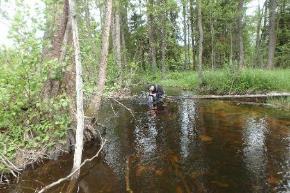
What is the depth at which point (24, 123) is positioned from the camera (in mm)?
8812

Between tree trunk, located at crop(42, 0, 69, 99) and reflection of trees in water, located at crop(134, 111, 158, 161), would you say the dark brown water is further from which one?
tree trunk, located at crop(42, 0, 69, 99)

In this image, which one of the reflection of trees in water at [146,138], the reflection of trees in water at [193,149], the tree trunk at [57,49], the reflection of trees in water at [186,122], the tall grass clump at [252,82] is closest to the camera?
the reflection of trees in water at [193,149]

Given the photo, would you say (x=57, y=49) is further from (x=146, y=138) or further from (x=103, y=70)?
(x=146, y=138)

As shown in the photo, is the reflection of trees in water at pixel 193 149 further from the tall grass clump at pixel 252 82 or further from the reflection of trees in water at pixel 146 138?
the tall grass clump at pixel 252 82

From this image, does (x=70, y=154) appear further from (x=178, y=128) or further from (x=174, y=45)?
(x=174, y=45)

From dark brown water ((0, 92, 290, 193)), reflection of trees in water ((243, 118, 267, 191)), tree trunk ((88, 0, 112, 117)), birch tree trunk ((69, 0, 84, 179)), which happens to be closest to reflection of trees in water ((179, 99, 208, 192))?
dark brown water ((0, 92, 290, 193))

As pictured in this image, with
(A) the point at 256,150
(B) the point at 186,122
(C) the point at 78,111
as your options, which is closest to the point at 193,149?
(A) the point at 256,150

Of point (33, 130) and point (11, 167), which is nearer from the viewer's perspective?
point (11, 167)

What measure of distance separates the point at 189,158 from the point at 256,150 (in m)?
1.93

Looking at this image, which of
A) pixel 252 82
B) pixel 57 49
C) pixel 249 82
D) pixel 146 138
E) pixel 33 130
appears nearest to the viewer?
pixel 33 130

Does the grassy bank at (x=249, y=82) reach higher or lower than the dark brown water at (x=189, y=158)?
Answer: higher

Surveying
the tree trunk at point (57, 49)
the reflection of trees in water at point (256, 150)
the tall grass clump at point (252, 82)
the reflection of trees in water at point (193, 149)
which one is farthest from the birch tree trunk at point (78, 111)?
the tall grass clump at point (252, 82)

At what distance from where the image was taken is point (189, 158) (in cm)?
826

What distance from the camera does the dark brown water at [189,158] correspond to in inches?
263
